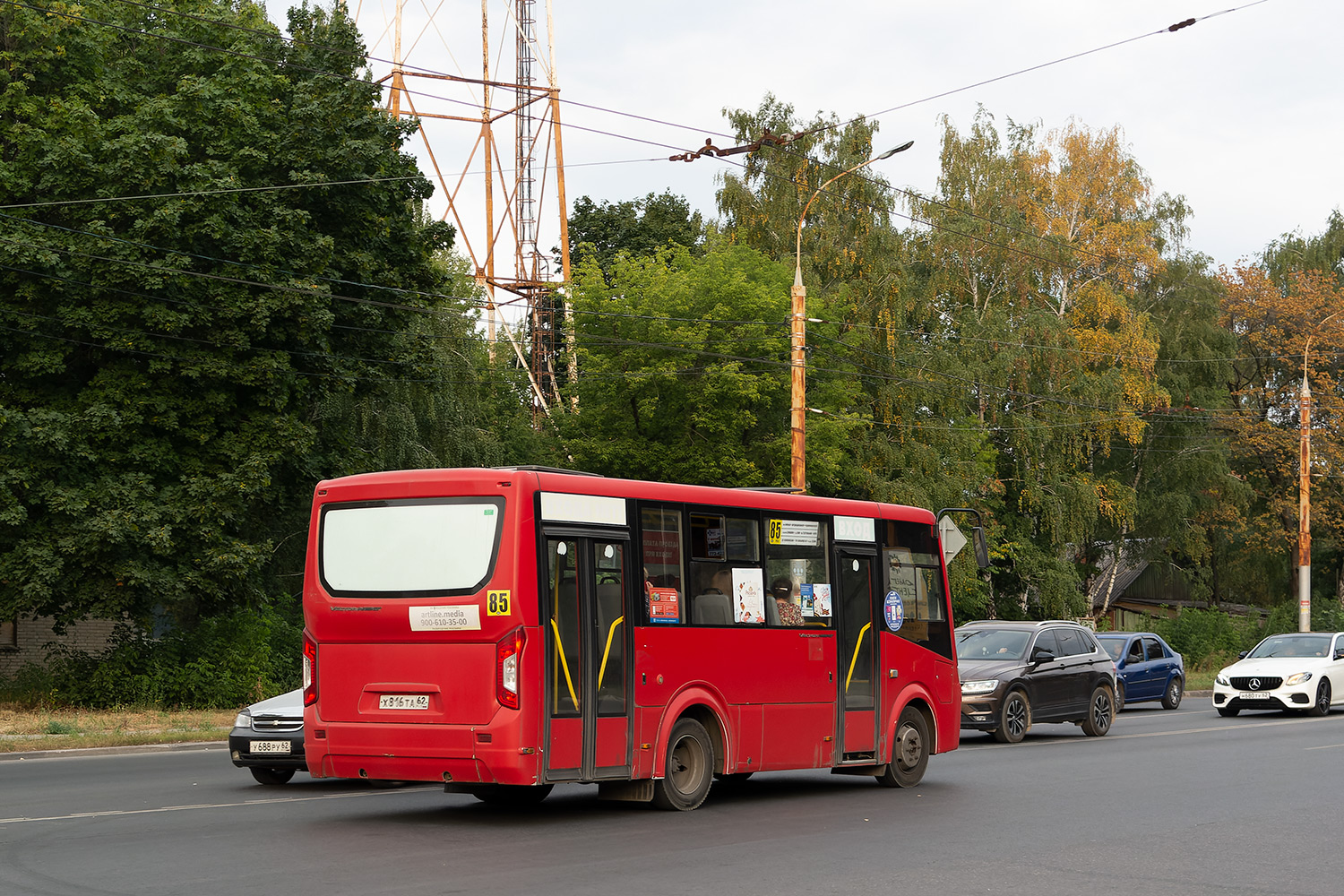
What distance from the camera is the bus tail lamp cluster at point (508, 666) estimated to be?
11.4 m

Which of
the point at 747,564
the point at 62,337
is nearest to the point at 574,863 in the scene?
the point at 747,564

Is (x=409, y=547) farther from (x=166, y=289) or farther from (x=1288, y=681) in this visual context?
(x=1288, y=681)

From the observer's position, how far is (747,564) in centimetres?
1399

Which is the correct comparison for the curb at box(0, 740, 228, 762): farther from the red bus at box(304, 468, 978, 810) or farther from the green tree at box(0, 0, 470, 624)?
the red bus at box(304, 468, 978, 810)

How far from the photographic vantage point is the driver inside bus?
14.3 metres

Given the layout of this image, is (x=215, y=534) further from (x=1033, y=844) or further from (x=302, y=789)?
(x=1033, y=844)

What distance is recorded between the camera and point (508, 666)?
37.6ft

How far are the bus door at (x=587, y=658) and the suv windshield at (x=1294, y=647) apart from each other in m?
22.1

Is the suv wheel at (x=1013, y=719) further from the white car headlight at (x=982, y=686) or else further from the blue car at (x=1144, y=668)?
the blue car at (x=1144, y=668)

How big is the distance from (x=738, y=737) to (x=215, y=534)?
15872 millimetres

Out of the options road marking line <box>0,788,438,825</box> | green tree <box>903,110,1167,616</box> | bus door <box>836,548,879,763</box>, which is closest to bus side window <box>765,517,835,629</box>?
bus door <box>836,548,879,763</box>

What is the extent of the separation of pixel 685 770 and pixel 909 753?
3.67m

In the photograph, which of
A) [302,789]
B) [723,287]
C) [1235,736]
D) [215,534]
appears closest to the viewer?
[302,789]

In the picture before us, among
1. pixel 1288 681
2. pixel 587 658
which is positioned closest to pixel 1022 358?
pixel 1288 681
